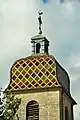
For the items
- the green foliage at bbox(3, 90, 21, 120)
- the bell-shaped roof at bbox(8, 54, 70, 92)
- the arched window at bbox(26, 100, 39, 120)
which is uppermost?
the bell-shaped roof at bbox(8, 54, 70, 92)

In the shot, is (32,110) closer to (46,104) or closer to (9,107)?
(46,104)

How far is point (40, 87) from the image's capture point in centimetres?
3130

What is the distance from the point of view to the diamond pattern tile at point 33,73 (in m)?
31.5

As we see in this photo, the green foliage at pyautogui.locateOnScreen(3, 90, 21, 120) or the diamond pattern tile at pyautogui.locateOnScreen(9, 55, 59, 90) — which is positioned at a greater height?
the diamond pattern tile at pyautogui.locateOnScreen(9, 55, 59, 90)

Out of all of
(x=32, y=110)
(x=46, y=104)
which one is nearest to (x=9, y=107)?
(x=46, y=104)

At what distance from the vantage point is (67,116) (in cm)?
3309

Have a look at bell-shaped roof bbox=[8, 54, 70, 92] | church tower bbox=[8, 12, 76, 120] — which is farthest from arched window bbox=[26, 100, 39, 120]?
bell-shaped roof bbox=[8, 54, 70, 92]

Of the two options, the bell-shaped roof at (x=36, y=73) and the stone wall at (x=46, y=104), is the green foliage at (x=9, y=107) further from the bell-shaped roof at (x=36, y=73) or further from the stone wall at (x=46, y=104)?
the bell-shaped roof at (x=36, y=73)

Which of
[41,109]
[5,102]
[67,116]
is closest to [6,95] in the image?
[5,102]

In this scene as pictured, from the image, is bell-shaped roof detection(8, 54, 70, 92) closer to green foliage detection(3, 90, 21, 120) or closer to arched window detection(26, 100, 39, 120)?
arched window detection(26, 100, 39, 120)

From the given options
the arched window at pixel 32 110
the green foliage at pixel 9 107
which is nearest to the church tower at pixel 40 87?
the arched window at pixel 32 110

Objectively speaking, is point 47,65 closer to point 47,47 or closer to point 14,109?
point 47,47

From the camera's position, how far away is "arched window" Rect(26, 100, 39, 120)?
1227 inches

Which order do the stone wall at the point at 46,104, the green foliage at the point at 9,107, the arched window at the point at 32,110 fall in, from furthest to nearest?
the arched window at the point at 32,110
the stone wall at the point at 46,104
the green foliage at the point at 9,107
